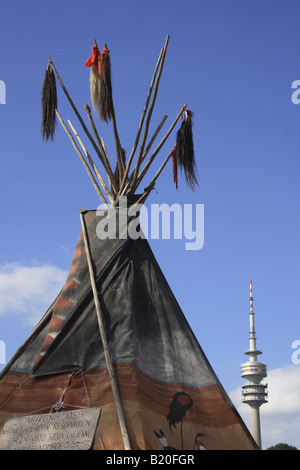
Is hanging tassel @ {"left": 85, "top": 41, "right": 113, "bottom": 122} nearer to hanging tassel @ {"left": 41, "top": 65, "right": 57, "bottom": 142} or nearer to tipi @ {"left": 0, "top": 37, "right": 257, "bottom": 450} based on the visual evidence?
tipi @ {"left": 0, "top": 37, "right": 257, "bottom": 450}

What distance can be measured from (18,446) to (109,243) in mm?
4136

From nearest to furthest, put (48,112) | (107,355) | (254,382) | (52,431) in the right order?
(52,431) → (107,355) → (48,112) → (254,382)

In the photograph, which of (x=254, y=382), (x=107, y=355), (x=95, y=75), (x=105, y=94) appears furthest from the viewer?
(x=254, y=382)

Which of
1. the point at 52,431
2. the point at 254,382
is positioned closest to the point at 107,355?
the point at 52,431

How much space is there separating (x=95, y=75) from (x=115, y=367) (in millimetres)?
6224

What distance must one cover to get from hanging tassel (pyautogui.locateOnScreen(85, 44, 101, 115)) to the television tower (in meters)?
75.1

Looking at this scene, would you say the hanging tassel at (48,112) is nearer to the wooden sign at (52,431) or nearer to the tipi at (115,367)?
the tipi at (115,367)

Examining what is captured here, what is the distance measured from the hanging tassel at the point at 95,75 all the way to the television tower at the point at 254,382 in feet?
247

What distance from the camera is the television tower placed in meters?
85.3

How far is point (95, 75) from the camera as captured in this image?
12625mm

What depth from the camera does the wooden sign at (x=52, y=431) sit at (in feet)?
29.7

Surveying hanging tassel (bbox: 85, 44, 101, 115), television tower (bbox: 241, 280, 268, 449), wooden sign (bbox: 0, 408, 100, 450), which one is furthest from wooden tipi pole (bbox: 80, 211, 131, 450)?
television tower (bbox: 241, 280, 268, 449)

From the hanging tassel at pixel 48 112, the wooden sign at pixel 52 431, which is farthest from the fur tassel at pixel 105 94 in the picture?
the wooden sign at pixel 52 431

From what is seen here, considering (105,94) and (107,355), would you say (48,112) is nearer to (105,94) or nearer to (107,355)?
(105,94)
